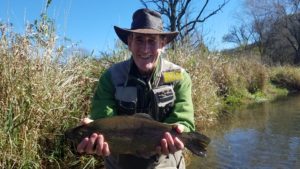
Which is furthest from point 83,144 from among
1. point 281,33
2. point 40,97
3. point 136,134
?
point 281,33

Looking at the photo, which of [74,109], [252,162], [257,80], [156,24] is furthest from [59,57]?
[257,80]

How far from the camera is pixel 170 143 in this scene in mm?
3057

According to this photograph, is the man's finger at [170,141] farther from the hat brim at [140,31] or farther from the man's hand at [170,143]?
the hat brim at [140,31]

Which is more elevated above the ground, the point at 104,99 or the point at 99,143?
the point at 104,99

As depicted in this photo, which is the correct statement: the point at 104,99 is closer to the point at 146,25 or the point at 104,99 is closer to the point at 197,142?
the point at 146,25

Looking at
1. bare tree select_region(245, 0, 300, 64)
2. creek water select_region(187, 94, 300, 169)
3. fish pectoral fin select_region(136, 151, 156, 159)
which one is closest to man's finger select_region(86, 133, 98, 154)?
fish pectoral fin select_region(136, 151, 156, 159)

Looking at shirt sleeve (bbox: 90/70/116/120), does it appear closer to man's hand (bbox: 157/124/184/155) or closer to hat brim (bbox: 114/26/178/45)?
hat brim (bbox: 114/26/178/45)

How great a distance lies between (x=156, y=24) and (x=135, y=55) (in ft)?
1.03

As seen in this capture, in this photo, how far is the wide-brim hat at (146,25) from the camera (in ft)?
11.1

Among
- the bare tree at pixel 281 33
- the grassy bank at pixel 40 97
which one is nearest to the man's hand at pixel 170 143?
the grassy bank at pixel 40 97

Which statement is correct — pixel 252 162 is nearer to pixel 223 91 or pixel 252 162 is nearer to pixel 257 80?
pixel 223 91

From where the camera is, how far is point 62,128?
5547 mm

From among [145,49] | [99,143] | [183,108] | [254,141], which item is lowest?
[254,141]

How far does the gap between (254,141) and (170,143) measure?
23.2ft
